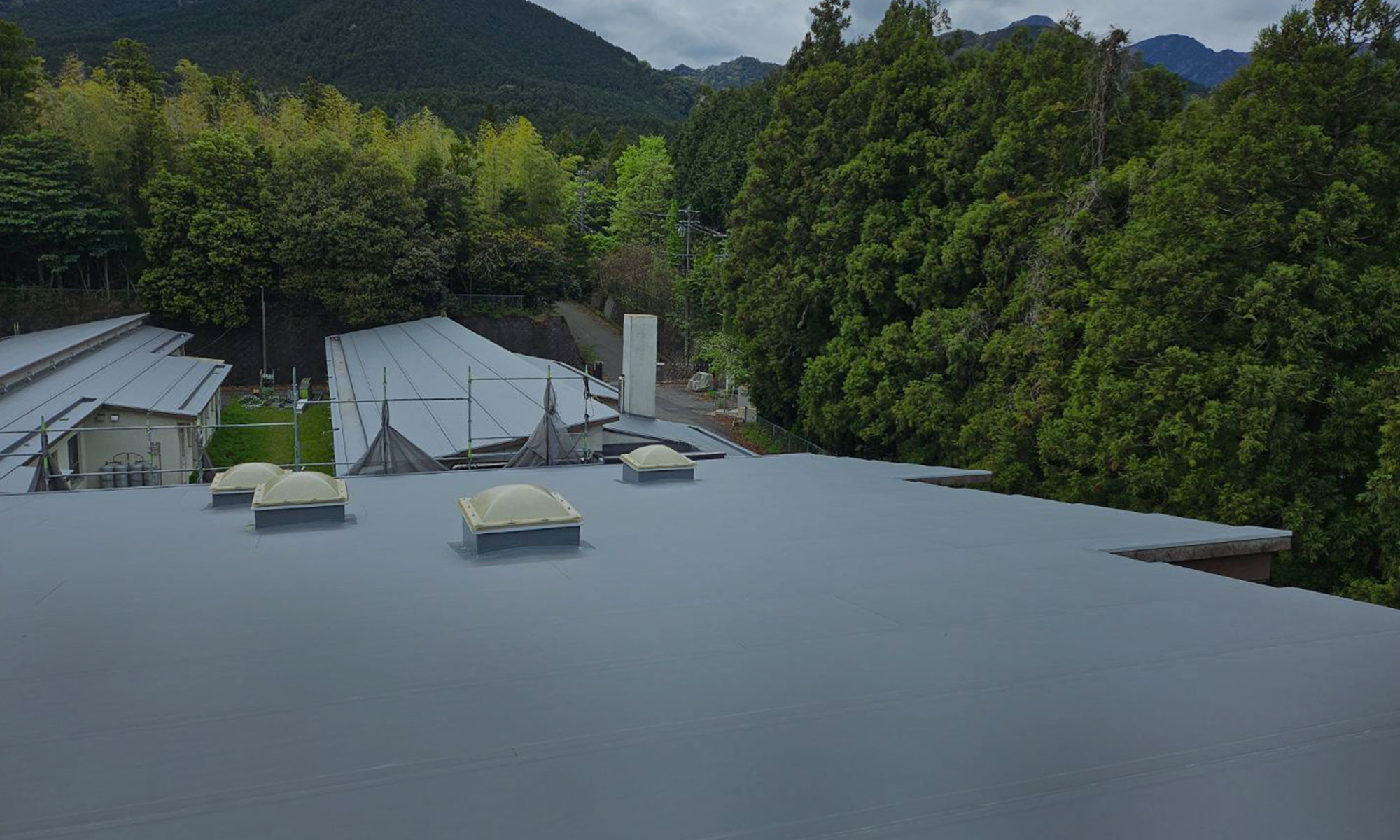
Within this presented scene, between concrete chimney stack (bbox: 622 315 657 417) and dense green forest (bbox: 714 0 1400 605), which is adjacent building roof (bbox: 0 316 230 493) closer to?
concrete chimney stack (bbox: 622 315 657 417)

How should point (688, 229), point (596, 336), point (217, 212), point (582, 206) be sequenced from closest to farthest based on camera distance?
point (217, 212) → point (688, 229) → point (596, 336) → point (582, 206)

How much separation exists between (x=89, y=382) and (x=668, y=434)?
31.7 ft

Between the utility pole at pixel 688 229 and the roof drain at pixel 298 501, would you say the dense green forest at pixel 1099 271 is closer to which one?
the roof drain at pixel 298 501

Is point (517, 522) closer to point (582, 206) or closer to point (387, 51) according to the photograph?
point (582, 206)

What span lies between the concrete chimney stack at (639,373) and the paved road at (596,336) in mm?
11733

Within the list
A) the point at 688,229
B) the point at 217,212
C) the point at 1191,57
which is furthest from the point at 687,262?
the point at 1191,57

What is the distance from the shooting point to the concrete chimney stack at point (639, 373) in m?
15.2

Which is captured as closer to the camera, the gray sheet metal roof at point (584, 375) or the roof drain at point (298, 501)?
the roof drain at point (298, 501)

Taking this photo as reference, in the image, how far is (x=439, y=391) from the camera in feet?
49.0

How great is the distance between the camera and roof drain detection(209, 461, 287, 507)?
19.9 feet

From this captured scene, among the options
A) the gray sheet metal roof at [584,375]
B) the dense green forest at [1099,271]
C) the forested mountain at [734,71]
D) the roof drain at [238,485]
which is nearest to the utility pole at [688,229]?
the dense green forest at [1099,271]

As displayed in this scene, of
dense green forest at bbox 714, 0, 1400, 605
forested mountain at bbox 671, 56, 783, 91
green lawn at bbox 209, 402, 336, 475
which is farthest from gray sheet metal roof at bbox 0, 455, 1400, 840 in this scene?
forested mountain at bbox 671, 56, 783, 91

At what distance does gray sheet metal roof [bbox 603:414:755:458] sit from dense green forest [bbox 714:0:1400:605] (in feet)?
7.85

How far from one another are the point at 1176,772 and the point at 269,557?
14.0ft
